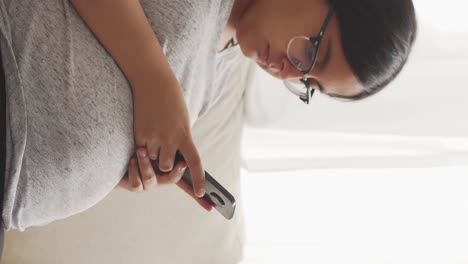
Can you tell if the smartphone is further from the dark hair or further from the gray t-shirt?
the dark hair

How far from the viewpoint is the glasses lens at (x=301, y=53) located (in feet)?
2.39

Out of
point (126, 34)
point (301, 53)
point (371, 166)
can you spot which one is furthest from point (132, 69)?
point (371, 166)

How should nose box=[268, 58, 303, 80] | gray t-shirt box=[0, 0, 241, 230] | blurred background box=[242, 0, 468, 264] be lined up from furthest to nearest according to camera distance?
blurred background box=[242, 0, 468, 264] → nose box=[268, 58, 303, 80] → gray t-shirt box=[0, 0, 241, 230]

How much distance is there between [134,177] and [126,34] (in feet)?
0.61

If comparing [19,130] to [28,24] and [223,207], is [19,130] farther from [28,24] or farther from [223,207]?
[223,207]

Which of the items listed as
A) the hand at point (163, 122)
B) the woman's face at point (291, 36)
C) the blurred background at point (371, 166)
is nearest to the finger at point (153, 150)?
the hand at point (163, 122)

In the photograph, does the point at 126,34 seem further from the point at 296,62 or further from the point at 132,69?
the point at 296,62

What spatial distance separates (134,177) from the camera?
676 millimetres

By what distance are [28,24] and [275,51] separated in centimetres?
34

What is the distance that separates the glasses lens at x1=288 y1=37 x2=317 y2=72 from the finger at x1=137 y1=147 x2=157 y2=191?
0.26 m

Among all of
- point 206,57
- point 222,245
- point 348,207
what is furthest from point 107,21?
point 348,207

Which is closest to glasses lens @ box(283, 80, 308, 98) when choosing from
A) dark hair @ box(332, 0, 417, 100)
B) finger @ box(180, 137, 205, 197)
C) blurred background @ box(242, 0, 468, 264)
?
dark hair @ box(332, 0, 417, 100)

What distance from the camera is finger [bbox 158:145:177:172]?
2.12 feet

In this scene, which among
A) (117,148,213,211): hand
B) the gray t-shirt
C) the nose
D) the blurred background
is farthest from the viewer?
the blurred background
